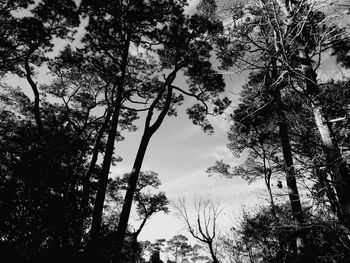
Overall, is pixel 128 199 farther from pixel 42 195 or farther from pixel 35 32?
pixel 35 32

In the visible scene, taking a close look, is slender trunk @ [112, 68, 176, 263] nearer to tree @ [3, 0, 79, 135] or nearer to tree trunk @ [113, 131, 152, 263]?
tree trunk @ [113, 131, 152, 263]

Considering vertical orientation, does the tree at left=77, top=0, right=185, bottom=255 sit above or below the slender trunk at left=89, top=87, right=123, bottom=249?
above

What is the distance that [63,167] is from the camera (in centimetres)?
821

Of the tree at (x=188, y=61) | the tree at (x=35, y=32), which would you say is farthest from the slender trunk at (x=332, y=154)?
the tree at (x=35, y=32)

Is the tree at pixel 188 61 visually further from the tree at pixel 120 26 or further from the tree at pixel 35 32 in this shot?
the tree at pixel 35 32

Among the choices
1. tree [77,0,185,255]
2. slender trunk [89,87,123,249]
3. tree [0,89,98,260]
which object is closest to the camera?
tree [0,89,98,260]

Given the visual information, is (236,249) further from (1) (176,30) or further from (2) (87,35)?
(2) (87,35)

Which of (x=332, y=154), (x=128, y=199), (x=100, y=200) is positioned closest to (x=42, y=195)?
(x=100, y=200)

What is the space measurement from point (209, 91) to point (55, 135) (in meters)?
7.17

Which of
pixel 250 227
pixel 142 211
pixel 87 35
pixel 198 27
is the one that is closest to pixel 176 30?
pixel 198 27

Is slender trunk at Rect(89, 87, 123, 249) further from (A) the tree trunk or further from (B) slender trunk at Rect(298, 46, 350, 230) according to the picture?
(B) slender trunk at Rect(298, 46, 350, 230)

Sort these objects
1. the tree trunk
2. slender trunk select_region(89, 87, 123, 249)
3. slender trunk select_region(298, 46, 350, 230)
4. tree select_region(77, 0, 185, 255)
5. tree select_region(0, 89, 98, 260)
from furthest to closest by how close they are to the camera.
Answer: tree select_region(77, 0, 185, 255) → slender trunk select_region(89, 87, 123, 249) → the tree trunk → tree select_region(0, 89, 98, 260) → slender trunk select_region(298, 46, 350, 230)

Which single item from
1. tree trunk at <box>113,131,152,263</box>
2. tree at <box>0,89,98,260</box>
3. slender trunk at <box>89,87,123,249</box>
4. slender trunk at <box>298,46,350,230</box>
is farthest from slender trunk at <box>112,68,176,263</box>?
slender trunk at <box>298,46,350,230</box>

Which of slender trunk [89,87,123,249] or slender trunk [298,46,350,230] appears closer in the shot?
slender trunk [298,46,350,230]
